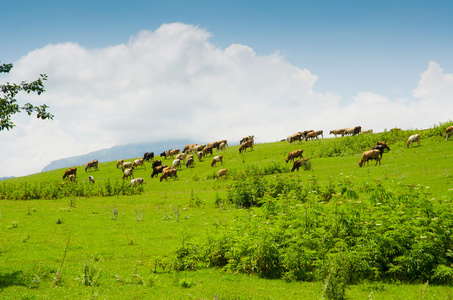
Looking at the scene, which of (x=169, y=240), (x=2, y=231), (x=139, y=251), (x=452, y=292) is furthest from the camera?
(x=2, y=231)

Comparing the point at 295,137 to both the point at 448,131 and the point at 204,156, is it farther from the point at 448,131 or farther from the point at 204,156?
the point at 448,131

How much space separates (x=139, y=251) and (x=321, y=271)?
877 cm

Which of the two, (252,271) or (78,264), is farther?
(78,264)

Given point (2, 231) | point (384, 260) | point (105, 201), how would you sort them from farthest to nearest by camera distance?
point (105, 201) < point (2, 231) < point (384, 260)

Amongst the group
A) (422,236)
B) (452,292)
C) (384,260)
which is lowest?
(452,292)

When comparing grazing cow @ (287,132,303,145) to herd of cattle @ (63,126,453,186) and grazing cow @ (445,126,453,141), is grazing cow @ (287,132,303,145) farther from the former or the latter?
grazing cow @ (445,126,453,141)

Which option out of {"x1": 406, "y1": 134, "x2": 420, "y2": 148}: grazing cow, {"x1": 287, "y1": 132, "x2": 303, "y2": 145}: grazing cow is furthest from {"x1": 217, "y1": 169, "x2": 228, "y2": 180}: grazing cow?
{"x1": 406, "y1": 134, "x2": 420, "y2": 148}: grazing cow

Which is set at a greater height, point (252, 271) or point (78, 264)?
point (78, 264)

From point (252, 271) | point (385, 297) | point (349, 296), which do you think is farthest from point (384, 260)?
point (252, 271)

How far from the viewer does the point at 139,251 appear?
551 inches

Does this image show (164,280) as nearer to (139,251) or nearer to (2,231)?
(139,251)

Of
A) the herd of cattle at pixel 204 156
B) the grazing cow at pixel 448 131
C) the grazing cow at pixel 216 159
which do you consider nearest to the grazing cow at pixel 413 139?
the herd of cattle at pixel 204 156

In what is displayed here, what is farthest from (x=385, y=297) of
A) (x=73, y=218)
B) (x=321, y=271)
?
(x=73, y=218)

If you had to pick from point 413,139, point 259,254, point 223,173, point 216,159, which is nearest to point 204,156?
point 216,159
